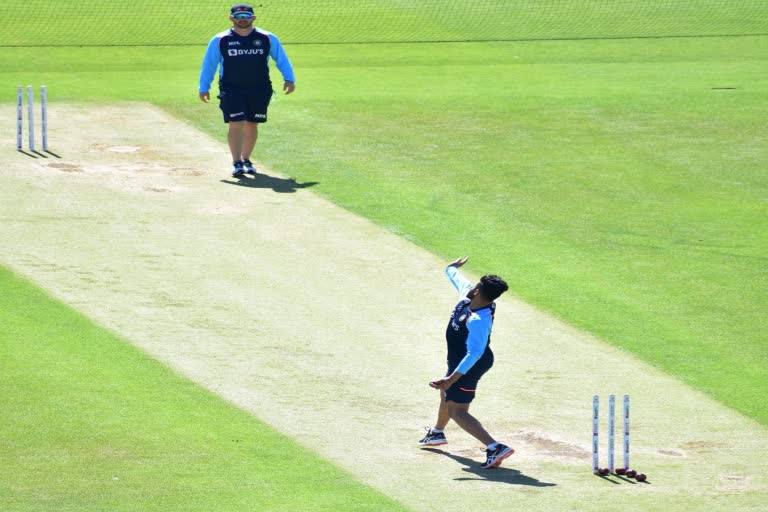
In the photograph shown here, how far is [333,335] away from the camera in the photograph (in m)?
17.8

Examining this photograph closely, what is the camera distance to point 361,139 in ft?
89.2

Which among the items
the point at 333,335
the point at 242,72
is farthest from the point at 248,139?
the point at 333,335

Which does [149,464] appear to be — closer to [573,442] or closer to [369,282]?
[573,442]

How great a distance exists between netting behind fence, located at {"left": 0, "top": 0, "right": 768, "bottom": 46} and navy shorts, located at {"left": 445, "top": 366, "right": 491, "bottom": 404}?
77.8ft

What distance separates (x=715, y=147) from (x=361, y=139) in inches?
261

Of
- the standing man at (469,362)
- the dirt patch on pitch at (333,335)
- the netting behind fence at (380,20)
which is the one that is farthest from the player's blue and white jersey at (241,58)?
the netting behind fence at (380,20)

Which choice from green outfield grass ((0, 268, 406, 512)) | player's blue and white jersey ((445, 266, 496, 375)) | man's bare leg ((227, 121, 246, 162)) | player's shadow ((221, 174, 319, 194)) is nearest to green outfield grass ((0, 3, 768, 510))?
green outfield grass ((0, 268, 406, 512))

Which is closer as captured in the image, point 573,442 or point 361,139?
point 573,442

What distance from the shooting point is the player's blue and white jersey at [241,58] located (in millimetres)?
23594

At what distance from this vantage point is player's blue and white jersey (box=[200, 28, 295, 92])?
77.4 ft

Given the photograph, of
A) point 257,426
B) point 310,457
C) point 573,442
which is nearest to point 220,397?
point 257,426

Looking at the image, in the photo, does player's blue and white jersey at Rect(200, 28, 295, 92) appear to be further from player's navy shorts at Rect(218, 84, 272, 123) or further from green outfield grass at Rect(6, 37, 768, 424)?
green outfield grass at Rect(6, 37, 768, 424)

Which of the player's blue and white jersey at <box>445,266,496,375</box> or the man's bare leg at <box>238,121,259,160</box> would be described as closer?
the player's blue and white jersey at <box>445,266,496,375</box>

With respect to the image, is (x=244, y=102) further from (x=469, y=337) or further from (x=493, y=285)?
(x=493, y=285)
